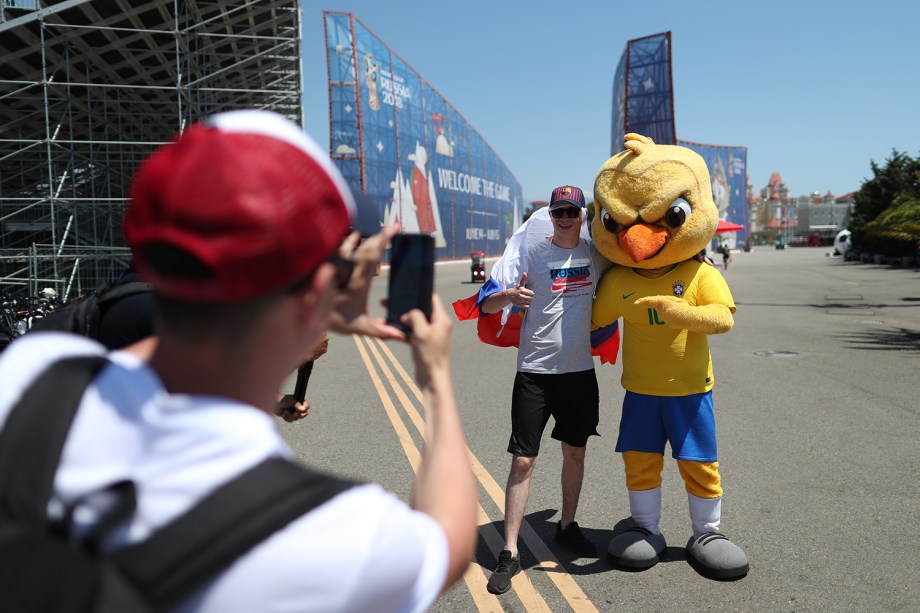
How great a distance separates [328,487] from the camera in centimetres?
92

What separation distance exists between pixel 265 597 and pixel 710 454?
3722mm

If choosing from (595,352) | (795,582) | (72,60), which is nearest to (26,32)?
(72,60)

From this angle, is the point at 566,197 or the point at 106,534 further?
the point at 566,197

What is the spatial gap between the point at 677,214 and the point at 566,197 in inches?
25.2

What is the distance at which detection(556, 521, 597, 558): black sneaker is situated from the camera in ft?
14.4

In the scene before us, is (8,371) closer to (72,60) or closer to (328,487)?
(328,487)

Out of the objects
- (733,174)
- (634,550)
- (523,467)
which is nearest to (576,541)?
(634,550)

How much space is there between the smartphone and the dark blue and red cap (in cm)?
302

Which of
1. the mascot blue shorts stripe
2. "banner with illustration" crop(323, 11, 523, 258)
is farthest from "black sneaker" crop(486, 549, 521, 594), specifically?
"banner with illustration" crop(323, 11, 523, 258)

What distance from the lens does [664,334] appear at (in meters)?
4.24

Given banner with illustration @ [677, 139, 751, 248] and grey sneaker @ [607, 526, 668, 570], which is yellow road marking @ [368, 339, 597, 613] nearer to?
grey sneaker @ [607, 526, 668, 570]

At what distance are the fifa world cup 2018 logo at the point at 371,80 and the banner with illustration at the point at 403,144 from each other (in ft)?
0.22

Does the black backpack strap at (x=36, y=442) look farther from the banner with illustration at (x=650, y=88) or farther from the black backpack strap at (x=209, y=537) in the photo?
the banner with illustration at (x=650, y=88)

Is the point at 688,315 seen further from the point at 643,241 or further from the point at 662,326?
the point at 643,241
